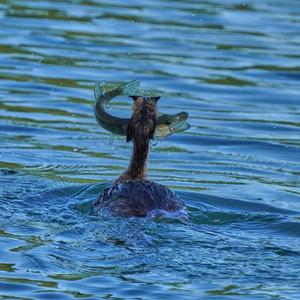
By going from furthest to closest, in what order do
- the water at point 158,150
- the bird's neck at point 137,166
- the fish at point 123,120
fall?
the bird's neck at point 137,166 < the fish at point 123,120 < the water at point 158,150

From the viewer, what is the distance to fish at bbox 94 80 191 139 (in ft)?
34.0

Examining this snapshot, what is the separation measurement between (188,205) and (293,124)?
3770 millimetres

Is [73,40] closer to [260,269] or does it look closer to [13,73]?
[13,73]

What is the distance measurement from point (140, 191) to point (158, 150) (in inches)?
131

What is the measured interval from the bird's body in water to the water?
0.18m

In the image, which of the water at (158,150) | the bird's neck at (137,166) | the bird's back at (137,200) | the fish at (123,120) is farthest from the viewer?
the bird's neck at (137,166)

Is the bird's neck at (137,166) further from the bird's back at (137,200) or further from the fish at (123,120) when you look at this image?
the bird's back at (137,200)

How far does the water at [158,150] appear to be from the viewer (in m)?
8.86

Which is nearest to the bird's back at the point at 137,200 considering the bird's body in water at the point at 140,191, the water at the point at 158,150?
the bird's body in water at the point at 140,191

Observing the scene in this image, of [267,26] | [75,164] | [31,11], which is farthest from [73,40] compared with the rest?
[75,164]

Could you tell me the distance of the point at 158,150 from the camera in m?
13.6

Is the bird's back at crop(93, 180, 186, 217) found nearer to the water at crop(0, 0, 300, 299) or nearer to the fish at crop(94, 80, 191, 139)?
the water at crop(0, 0, 300, 299)

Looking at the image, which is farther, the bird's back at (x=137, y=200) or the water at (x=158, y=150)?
the bird's back at (x=137, y=200)

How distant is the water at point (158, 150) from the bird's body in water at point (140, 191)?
0.58 ft
